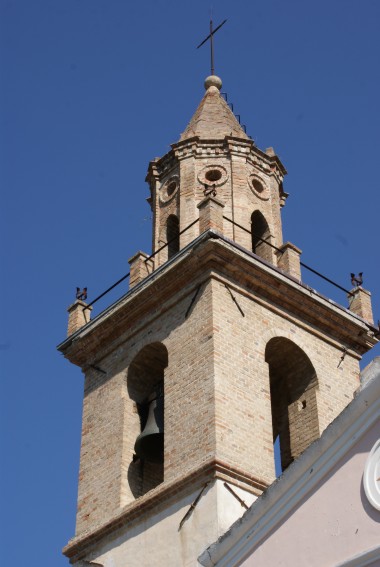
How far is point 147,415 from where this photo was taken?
61.4 ft

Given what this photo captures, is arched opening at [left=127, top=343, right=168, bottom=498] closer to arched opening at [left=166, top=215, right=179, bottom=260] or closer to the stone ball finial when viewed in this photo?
arched opening at [left=166, top=215, right=179, bottom=260]

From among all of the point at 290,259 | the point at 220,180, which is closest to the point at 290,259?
the point at 290,259

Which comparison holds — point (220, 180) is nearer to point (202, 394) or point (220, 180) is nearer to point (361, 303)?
point (361, 303)

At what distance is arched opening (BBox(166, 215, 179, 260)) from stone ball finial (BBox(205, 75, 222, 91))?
4046 millimetres

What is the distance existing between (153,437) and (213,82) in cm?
882

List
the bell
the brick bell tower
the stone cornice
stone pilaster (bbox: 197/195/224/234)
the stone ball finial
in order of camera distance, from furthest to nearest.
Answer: the stone ball finial < stone pilaster (bbox: 197/195/224/234) < the bell < the brick bell tower < the stone cornice

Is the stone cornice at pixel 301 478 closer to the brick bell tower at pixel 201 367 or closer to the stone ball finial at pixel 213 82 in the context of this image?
the brick bell tower at pixel 201 367

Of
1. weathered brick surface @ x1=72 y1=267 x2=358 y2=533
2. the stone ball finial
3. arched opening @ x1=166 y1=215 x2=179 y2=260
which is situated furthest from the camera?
the stone ball finial

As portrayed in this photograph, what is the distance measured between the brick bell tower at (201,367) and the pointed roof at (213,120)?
0.38 meters

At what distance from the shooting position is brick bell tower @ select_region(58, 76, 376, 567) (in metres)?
16.4

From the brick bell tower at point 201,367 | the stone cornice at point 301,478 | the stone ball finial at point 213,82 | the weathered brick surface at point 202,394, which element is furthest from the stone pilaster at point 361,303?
the stone cornice at point 301,478

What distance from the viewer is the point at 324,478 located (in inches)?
412

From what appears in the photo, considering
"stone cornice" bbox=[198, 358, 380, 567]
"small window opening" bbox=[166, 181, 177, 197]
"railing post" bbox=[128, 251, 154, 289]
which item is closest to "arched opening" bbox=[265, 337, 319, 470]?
"railing post" bbox=[128, 251, 154, 289]

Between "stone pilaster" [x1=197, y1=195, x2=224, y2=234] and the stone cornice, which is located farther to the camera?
"stone pilaster" [x1=197, y1=195, x2=224, y2=234]
